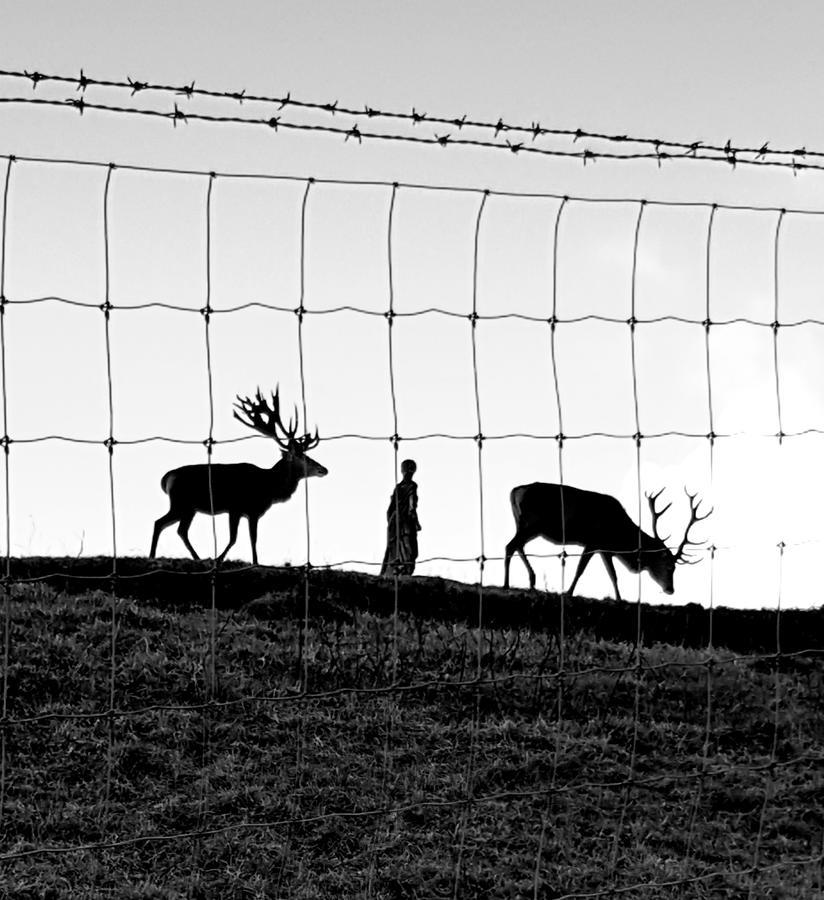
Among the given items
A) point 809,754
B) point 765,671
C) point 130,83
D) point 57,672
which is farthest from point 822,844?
point 130,83

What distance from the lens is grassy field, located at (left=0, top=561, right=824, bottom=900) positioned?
618cm

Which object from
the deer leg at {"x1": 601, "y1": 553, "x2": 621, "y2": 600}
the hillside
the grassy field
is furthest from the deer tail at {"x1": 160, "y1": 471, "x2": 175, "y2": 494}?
the grassy field

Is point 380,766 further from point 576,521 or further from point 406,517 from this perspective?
point 576,521

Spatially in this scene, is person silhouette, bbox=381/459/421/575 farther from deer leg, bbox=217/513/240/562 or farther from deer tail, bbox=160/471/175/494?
deer tail, bbox=160/471/175/494

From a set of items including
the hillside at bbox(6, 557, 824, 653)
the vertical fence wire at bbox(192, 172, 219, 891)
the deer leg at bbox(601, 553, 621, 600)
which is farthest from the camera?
the deer leg at bbox(601, 553, 621, 600)

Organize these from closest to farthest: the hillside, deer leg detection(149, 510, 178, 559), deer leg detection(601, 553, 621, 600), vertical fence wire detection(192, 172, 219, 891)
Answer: vertical fence wire detection(192, 172, 219, 891), the hillside, deer leg detection(601, 553, 621, 600), deer leg detection(149, 510, 178, 559)

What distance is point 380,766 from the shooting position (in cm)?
740

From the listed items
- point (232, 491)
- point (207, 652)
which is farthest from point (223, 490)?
point (207, 652)

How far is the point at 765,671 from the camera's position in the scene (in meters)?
10.5

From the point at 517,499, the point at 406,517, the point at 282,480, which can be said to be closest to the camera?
the point at 406,517

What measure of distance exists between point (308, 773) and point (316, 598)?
4007mm

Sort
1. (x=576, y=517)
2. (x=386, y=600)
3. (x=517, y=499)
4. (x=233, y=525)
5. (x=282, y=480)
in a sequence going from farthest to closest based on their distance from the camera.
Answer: (x=282, y=480)
(x=233, y=525)
(x=576, y=517)
(x=517, y=499)
(x=386, y=600)

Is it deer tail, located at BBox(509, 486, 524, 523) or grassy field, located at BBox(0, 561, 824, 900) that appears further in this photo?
deer tail, located at BBox(509, 486, 524, 523)

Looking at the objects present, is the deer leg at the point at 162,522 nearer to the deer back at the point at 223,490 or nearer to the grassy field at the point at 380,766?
the deer back at the point at 223,490
